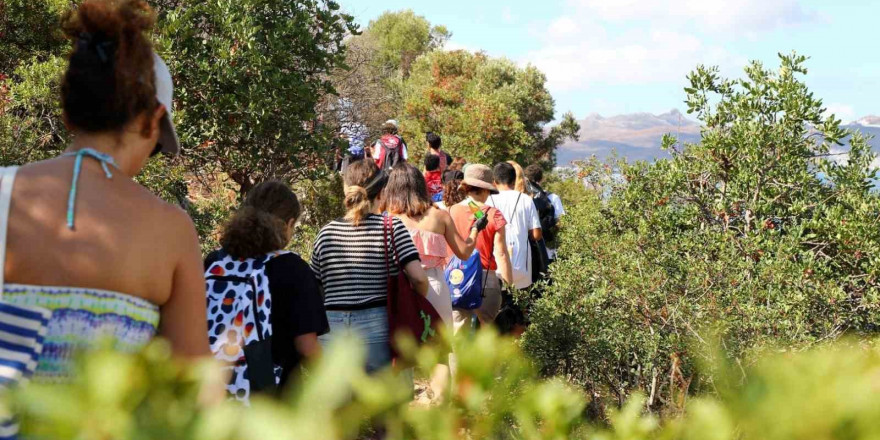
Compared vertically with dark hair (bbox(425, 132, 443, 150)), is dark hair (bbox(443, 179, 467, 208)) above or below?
below

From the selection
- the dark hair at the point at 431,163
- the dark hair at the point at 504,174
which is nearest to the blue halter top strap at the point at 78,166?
the dark hair at the point at 504,174

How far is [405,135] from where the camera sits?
1969 cm

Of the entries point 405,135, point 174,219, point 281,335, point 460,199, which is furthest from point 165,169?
point 405,135

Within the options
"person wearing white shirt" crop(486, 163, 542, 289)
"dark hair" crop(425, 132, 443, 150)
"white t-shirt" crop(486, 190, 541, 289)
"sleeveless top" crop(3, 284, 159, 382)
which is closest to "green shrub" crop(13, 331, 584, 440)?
"sleeveless top" crop(3, 284, 159, 382)

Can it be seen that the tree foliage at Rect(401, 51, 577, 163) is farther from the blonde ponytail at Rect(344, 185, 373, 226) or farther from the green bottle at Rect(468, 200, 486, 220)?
the blonde ponytail at Rect(344, 185, 373, 226)

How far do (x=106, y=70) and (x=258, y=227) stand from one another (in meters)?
1.76

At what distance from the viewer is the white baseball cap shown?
1.97 meters

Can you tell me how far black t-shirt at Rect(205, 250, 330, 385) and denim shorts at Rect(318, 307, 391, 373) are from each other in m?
0.97

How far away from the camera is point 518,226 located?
704 centimetres

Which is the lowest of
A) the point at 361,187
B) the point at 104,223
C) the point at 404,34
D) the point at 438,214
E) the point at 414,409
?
the point at 438,214

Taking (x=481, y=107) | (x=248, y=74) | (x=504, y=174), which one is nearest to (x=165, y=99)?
(x=248, y=74)

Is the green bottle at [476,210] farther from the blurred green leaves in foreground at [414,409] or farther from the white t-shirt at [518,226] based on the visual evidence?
the blurred green leaves in foreground at [414,409]

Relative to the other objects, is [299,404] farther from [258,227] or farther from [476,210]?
[476,210]

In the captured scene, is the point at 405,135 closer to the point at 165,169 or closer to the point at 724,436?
the point at 165,169
